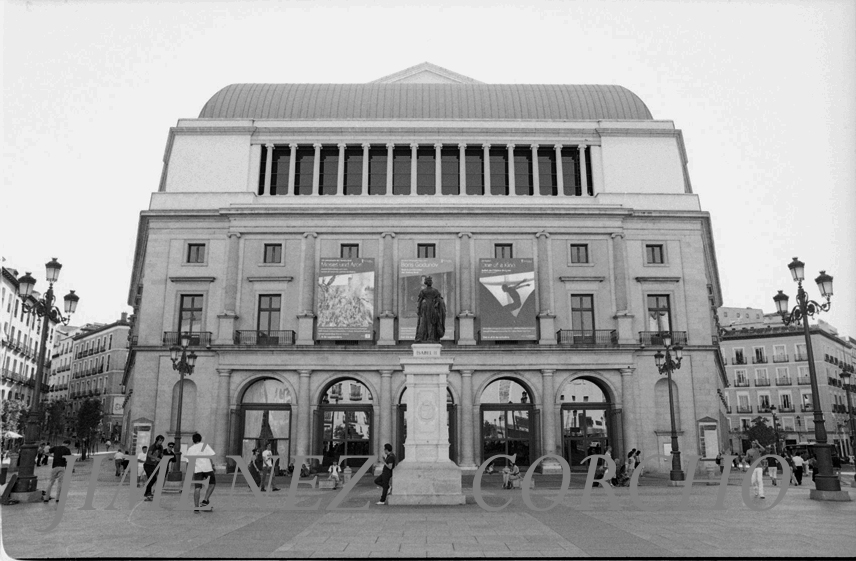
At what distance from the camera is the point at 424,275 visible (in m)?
39.8

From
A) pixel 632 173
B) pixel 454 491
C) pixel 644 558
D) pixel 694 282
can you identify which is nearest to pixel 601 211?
pixel 632 173

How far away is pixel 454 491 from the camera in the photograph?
17672 mm

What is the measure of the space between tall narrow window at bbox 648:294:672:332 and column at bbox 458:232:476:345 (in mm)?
10339

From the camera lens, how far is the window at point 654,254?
41.3 metres

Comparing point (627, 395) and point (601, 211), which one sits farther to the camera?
point (601, 211)

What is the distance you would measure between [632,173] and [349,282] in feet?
61.0

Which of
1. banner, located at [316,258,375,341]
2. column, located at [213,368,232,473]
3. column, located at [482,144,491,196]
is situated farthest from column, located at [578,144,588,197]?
column, located at [213,368,232,473]

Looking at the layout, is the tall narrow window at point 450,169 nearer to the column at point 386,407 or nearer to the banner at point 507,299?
the banner at point 507,299

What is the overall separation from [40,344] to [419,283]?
844 inches

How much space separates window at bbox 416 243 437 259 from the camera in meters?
40.9

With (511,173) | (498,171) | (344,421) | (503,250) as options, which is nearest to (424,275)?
(503,250)

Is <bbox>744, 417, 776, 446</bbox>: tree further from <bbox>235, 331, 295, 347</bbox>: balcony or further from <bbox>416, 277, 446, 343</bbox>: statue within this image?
<bbox>416, 277, 446, 343</bbox>: statue

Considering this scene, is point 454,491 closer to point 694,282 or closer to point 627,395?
point 627,395

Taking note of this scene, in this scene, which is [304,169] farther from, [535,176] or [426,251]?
[535,176]
